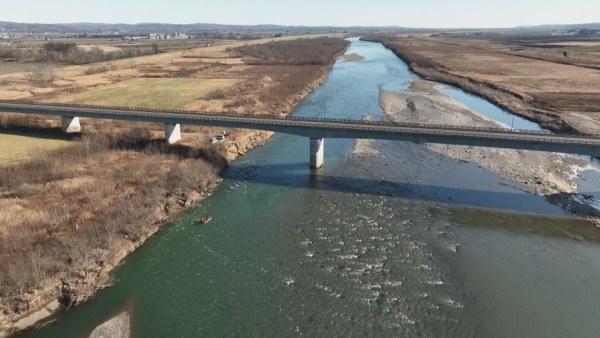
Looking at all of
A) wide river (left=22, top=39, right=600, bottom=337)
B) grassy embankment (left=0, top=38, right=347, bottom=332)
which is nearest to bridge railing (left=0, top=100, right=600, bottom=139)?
grassy embankment (left=0, top=38, right=347, bottom=332)

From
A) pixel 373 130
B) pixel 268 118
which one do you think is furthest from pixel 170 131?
pixel 373 130

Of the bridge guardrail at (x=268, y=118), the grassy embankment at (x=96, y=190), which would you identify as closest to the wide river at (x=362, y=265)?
the grassy embankment at (x=96, y=190)

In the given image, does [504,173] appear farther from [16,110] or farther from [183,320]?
[16,110]

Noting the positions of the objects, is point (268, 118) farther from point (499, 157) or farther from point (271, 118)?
point (499, 157)

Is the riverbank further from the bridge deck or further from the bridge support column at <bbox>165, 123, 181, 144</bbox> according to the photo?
the bridge support column at <bbox>165, 123, 181, 144</bbox>

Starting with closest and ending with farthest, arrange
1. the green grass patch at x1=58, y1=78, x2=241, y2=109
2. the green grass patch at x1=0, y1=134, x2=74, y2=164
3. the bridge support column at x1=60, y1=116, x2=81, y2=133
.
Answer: the green grass patch at x1=0, y1=134, x2=74, y2=164
the bridge support column at x1=60, y1=116, x2=81, y2=133
the green grass patch at x1=58, y1=78, x2=241, y2=109

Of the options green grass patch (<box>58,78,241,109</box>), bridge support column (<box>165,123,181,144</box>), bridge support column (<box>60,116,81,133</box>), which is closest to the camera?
bridge support column (<box>165,123,181,144</box>)

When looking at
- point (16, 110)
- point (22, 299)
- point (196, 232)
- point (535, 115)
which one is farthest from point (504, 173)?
point (16, 110)

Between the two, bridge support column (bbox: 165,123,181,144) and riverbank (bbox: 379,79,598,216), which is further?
bridge support column (bbox: 165,123,181,144)

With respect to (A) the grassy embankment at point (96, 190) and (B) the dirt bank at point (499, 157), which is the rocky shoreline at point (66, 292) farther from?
(B) the dirt bank at point (499, 157)
